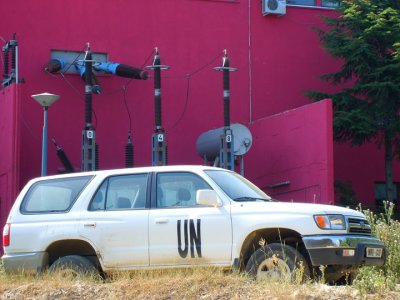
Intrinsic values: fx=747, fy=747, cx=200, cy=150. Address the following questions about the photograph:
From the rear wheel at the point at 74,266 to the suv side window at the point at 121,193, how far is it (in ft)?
2.26

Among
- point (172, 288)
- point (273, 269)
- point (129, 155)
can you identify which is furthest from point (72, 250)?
point (129, 155)

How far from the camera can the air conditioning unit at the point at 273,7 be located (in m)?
21.8

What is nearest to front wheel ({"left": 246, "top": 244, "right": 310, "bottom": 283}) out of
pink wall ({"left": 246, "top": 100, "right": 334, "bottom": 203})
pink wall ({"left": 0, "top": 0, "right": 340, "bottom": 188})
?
pink wall ({"left": 246, "top": 100, "right": 334, "bottom": 203})

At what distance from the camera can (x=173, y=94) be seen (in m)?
20.9

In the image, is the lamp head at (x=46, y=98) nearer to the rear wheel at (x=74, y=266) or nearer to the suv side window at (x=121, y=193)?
the suv side window at (x=121, y=193)

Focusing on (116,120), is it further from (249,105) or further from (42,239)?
(42,239)

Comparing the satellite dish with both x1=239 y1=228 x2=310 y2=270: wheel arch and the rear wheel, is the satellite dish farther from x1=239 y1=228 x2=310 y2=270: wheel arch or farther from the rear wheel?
x1=239 y1=228 x2=310 y2=270: wheel arch

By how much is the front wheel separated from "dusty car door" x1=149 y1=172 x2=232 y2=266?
0.36m

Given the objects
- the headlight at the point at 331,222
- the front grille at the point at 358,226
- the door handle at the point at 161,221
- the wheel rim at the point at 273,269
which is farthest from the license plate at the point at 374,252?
the door handle at the point at 161,221

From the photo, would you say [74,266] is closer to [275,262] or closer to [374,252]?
[275,262]

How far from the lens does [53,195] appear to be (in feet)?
33.8

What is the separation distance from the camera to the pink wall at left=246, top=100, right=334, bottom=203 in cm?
1775

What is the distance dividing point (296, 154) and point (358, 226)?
31.4 feet

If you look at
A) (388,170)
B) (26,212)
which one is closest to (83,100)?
(388,170)
